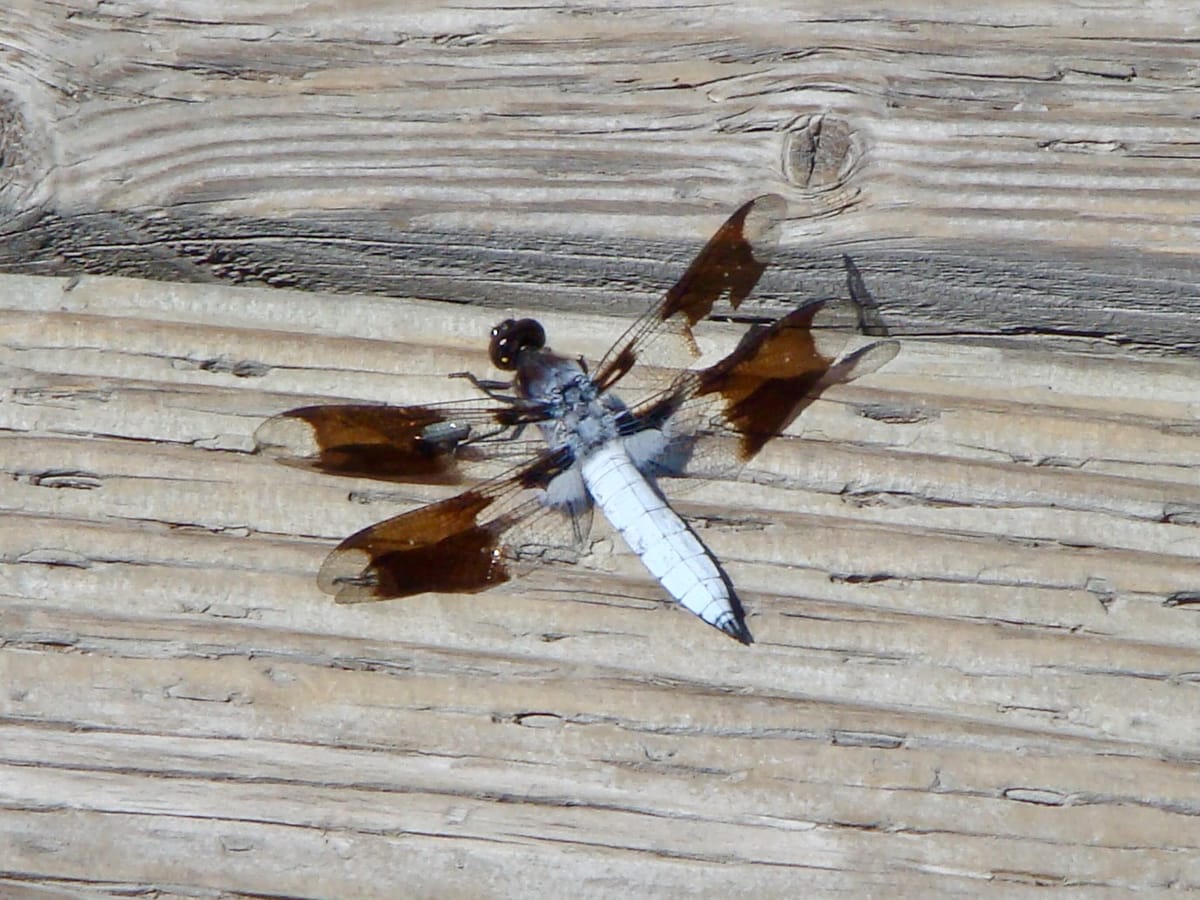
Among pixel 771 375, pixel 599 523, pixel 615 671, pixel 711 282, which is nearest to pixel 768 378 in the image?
pixel 771 375

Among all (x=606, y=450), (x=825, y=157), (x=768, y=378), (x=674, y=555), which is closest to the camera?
(x=674, y=555)

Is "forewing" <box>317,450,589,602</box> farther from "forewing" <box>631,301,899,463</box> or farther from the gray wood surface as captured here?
"forewing" <box>631,301,899,463</box>

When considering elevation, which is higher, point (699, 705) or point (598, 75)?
point (598, 75)

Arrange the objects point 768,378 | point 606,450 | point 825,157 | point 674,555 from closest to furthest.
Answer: point 674,555 → point 825,157 → point 768,378 → point 606,450

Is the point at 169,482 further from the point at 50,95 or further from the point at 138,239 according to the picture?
the point at 50,95

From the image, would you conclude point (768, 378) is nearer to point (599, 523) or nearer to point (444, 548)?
point (599, 523)

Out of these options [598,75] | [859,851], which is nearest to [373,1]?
[598,75]

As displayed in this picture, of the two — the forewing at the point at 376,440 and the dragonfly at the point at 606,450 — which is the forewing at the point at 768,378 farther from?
the forewing at the point at 376,440
